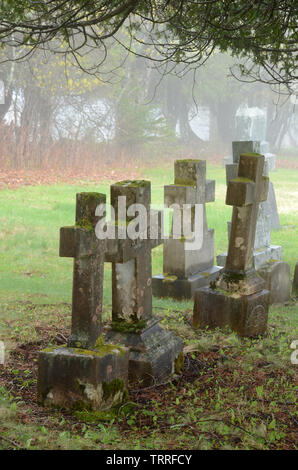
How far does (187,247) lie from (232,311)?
1903mm

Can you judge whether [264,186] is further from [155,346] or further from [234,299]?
[155,346]

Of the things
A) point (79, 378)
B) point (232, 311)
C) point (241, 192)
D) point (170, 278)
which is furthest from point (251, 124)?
point (79, 378)

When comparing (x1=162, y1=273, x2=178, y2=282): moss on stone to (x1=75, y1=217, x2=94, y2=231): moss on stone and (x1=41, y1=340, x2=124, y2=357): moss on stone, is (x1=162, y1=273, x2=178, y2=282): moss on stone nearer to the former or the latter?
(x1=41, y1=340, x2=124, y2=357): moss on stone

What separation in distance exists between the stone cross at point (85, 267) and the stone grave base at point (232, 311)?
225cm

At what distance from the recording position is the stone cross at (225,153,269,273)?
5.80 metres

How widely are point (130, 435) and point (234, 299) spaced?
2.60 meters

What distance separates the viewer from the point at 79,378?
3865 mm

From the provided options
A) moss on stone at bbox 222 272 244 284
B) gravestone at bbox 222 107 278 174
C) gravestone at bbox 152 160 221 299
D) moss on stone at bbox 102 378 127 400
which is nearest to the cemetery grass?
moss on stone at bbox 102 378 127 400

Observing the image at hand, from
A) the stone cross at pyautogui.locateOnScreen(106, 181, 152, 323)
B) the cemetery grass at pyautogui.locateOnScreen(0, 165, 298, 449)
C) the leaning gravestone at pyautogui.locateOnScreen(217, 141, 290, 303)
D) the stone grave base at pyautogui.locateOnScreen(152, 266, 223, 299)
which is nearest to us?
the cemetery grass at pyautogui.locateOnScreen(0, 165, 298, 449)

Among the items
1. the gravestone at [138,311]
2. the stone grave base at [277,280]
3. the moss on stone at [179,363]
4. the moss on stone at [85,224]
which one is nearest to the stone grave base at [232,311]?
the moss on stone at [179,363]

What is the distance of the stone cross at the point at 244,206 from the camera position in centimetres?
580

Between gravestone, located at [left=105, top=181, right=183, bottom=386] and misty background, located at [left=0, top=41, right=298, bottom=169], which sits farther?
misty background, located at [left=0, top=41, right=298, bottom=169]

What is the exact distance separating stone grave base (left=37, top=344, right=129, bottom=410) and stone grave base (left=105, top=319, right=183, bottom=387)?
0.57m

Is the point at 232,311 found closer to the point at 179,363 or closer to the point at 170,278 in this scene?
the point at 179,363
